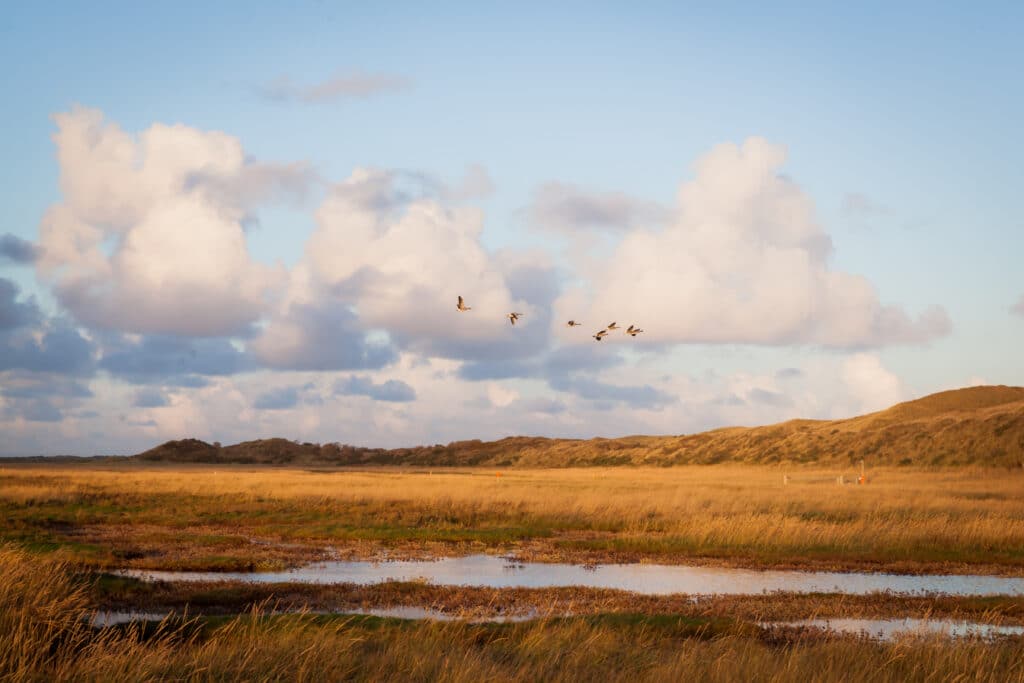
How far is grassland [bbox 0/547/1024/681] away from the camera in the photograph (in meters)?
10.3

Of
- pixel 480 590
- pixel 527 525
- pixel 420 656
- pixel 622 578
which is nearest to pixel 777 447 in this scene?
pixel 527 525

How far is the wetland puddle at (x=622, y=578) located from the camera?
26.0m

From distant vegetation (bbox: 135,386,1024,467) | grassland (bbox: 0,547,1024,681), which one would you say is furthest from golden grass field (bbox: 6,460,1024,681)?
distant vegetation (bbox: 135,386,1024,467)

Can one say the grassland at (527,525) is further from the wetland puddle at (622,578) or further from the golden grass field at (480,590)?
the wetland puddle at (622,578)

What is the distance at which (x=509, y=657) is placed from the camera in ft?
43.3

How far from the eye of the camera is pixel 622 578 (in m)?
28.0

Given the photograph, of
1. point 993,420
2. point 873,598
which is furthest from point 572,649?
point 993,420

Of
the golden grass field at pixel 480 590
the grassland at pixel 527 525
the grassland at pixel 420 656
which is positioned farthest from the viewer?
the grassland at pixel 527 525

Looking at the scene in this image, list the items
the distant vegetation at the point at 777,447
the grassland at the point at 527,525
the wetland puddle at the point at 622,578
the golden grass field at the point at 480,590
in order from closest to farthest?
the golden grass field at the point at 480,590 → the wetland puddle at the point at 622,578 → the grassland at the point at 527,525 → the distant vegetation at the point at 777,447

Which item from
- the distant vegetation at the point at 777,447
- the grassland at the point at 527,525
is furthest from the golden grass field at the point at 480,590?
the distant vegetation at the point at 777,447

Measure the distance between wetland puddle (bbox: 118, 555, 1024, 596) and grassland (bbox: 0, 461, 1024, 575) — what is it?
1.59m

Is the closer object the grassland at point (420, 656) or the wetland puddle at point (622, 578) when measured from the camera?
the grassland at point (420, 656)

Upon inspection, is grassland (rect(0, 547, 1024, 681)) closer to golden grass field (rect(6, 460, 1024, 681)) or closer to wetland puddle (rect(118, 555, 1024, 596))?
golden grass field (rect(6, 460, 1024, 681))

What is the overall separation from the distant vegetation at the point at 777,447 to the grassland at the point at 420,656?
290ft
